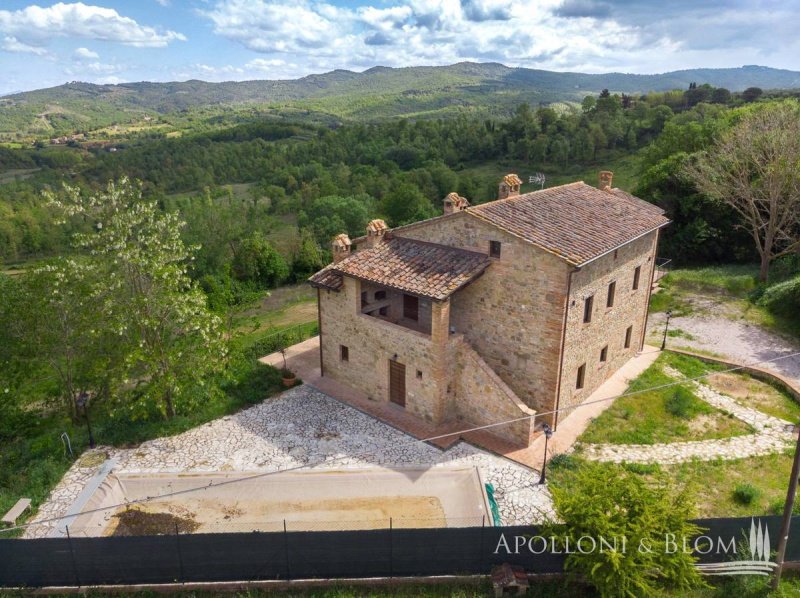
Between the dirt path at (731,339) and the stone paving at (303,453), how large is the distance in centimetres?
1394

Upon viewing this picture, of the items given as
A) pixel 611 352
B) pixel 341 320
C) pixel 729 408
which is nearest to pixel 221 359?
pixel 341 320

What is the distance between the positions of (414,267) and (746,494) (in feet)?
39.0

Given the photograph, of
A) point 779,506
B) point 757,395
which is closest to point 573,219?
point 757,395

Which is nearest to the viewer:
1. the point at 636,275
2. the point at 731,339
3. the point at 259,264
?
the point at 636,275

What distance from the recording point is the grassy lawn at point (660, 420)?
17781 mm

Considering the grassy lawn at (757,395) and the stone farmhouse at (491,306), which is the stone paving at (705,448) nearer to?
the grassy lawn at (757,395)

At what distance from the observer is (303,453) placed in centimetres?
1719

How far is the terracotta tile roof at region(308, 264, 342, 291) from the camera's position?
20109mm

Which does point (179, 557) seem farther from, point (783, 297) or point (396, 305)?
point (783, 297)

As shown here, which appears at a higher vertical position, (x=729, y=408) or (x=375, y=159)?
(x=375, y=159)

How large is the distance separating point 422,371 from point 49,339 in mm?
12732

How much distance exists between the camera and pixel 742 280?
3253 centimetres

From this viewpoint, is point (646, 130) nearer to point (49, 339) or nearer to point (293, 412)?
point (293, 412)

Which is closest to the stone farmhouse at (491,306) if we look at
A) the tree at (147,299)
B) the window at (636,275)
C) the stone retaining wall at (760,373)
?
the window at (636,275)
